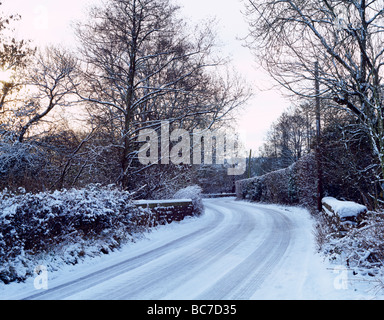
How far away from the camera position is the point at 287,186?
23.5m

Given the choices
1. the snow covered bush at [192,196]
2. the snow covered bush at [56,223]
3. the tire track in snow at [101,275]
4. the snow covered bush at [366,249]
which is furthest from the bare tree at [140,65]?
the snow covered bush at [366,249]

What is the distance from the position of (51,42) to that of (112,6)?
3.25 meters

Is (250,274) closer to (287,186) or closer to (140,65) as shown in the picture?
(140,65)

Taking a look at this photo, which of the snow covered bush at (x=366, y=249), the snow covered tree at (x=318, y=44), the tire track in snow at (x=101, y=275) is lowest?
the tire track in snow at (x=101, y=275)

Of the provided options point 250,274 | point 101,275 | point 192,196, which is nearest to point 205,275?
point 250,274

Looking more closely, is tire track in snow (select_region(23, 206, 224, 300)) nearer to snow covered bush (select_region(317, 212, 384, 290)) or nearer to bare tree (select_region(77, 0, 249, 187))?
snow covered bush (select_region(317, 212, 384, 290))

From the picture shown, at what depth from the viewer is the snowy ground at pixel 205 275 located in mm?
4824

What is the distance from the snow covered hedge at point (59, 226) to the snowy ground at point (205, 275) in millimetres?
353

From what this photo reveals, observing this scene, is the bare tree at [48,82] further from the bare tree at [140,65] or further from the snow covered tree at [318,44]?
the snow covered tree at [318,44]

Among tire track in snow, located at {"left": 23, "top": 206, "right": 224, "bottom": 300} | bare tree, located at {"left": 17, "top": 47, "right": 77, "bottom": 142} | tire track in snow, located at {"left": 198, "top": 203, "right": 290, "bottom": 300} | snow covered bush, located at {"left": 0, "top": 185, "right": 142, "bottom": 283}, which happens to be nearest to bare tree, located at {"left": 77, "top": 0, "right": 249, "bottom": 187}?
bare tree, located at {"left": 17, "top": 47, "right": 77, "bottom": 142}

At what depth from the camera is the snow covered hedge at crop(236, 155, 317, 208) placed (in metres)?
17.6

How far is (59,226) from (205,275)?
3.50 m

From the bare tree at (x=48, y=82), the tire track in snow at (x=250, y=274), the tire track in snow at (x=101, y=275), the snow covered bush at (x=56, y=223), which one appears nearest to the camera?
the tire track in snow at (x=250, y=274)
